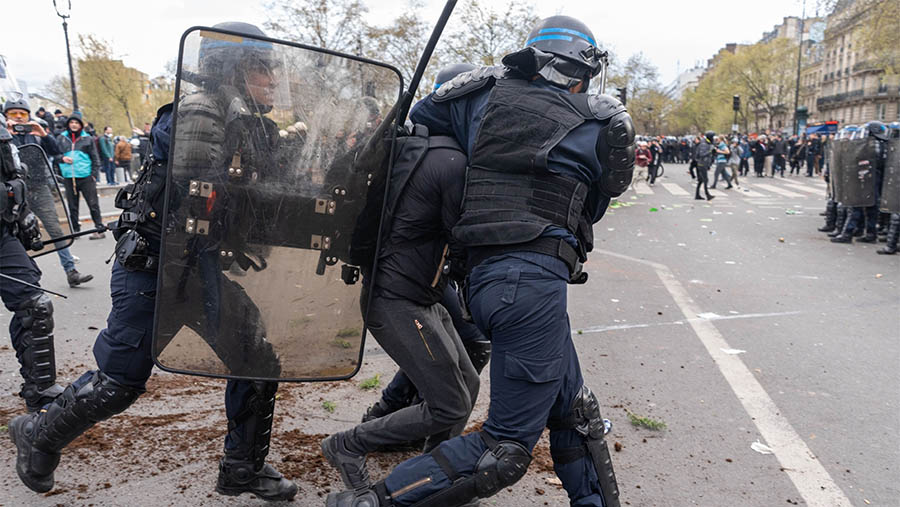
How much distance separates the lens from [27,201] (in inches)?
154

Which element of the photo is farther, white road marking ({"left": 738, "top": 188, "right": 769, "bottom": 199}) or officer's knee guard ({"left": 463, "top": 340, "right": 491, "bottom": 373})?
white road marking ({"left": 738, "top": 188, "right": 769, "bottom": 199})

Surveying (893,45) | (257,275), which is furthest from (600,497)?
(893,45)

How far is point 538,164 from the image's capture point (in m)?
2.31

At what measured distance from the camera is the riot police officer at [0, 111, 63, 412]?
3707 mm

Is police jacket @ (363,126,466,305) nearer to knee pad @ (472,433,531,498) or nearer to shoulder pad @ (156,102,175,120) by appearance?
knee pad @ (472,433,531,498)

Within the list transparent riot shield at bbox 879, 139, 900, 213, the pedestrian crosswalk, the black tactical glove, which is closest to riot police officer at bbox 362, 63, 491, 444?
the black tactical glove

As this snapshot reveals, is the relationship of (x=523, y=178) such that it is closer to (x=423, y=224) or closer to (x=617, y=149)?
(x=617, y=149)

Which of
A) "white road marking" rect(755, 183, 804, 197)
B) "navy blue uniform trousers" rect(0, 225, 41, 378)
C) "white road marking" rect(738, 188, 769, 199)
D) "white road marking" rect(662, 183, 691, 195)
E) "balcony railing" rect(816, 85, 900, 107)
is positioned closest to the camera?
"navy blue uniform trousers" rect(0, 225, 41, 378)

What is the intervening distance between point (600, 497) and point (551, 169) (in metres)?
1.15

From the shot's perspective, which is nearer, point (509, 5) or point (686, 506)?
point (686, 506)

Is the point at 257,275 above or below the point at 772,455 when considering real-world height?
above

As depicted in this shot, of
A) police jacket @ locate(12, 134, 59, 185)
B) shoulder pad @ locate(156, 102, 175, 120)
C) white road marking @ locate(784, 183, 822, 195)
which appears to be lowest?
white road marking @ locate(784, 183, 822, 195)

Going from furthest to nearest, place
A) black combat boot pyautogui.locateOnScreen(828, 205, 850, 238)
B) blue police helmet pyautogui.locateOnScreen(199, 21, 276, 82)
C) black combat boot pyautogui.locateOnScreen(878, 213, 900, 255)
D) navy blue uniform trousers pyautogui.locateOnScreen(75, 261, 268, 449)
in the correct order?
1. black combat boot pyautogui.locateOnScreen(828, 205, 850, 238)
2. black combat boot pyautogui.locateOnScreen(878, 213, 900, 255)
3. navy blue uniform trousers pyautogui.locateOnScreen(75, 261, 268, 449)
4. blue police helmet pyautogui.locateOnScreen(199, 21, 276, 82)

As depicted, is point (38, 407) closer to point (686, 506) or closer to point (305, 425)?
point (305, 425)
